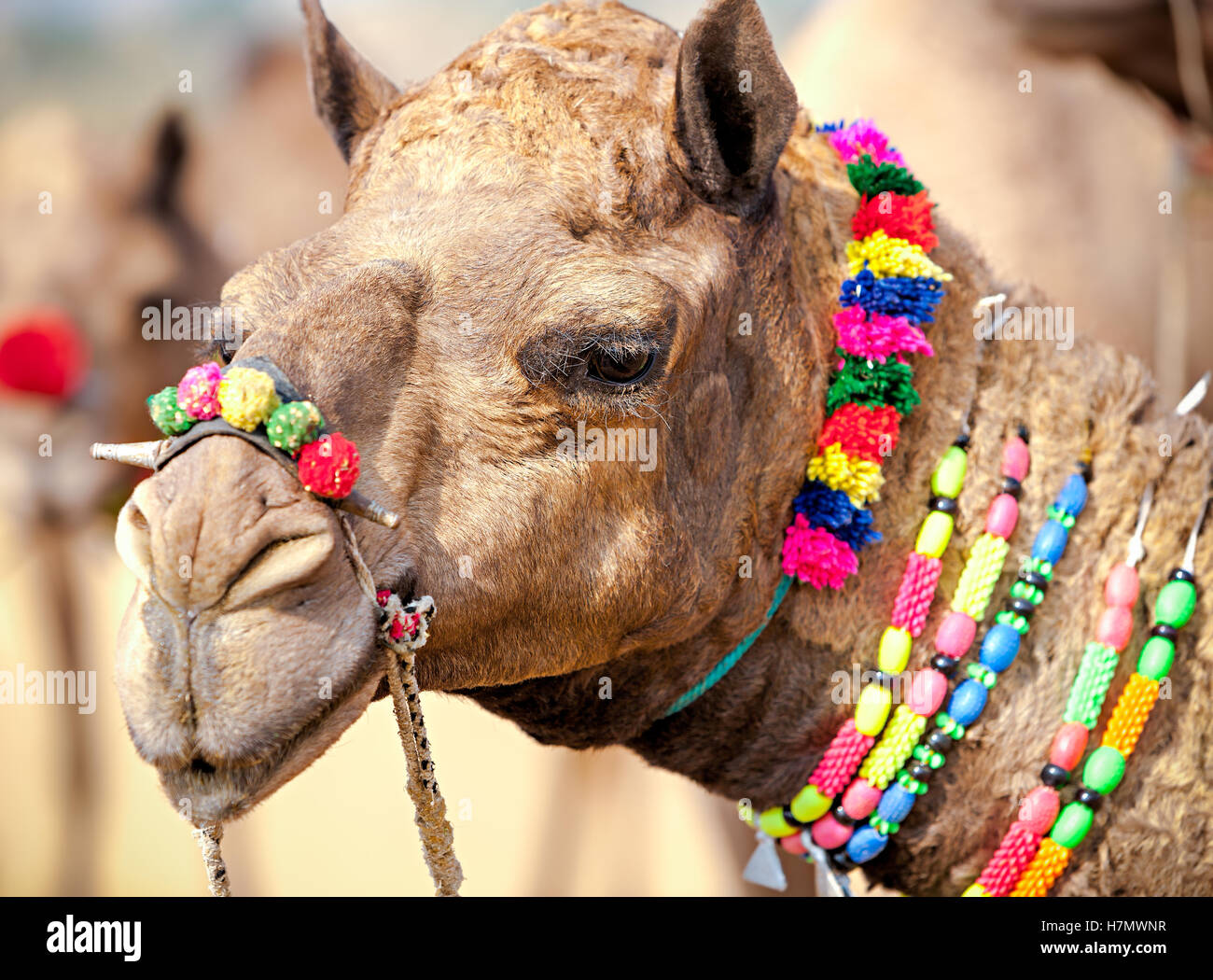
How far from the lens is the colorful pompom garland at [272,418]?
6.04 ft

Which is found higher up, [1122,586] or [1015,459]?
[1015,459]

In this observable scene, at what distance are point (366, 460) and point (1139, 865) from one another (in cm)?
191

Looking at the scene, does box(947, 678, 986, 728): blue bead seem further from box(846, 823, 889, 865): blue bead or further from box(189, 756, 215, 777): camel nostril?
box(189, 756, 215, 777): camel nostril

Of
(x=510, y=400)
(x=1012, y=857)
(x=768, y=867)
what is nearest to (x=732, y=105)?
(x=510, y=400)

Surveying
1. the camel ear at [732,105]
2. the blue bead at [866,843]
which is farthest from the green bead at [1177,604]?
the camel ear at [732,105]

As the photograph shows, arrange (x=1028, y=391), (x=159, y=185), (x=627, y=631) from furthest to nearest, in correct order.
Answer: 1. (x=159, y=185)
2. (x=1028, y=391)
3. (x=627, y=631)

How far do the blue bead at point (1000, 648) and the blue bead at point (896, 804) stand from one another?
34cm

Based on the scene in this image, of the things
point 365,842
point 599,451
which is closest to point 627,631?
point 599,451

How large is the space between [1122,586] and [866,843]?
2.66 feet

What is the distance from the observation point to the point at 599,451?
7.27 feet

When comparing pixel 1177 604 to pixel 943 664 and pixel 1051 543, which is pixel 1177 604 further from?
pixel 943 664

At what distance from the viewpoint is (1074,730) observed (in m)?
2.57
